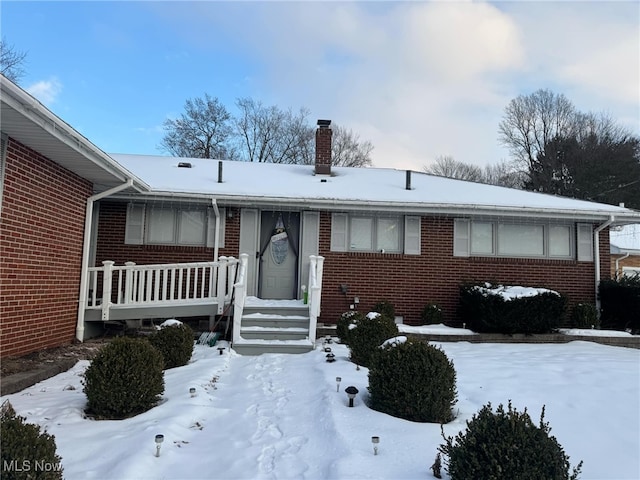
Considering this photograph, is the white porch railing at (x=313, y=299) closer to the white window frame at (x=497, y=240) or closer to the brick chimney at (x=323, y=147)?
the white window frame at (x=497, y=240)

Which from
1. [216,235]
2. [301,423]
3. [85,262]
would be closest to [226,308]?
[216,235]

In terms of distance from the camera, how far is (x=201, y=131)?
28297 mm

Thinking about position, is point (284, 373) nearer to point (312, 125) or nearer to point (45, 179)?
point (45, 179)

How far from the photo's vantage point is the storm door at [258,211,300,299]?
995 centimetres

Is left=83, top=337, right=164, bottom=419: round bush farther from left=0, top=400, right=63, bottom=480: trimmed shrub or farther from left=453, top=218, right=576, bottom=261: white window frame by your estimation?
left=453, top=218, right=576, bottom=261: white window frame

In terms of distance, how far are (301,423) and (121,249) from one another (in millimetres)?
7129

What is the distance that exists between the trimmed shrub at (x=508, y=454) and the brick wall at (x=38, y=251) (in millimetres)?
5666

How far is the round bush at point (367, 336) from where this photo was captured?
19.9ft

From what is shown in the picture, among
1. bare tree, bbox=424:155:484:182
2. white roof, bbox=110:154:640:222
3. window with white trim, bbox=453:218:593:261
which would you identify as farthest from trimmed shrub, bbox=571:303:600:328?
bare tree, bbox=424:155:484:182

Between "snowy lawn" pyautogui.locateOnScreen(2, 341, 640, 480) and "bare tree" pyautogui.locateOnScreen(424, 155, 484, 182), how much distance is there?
109 ft

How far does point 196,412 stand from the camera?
163 inches

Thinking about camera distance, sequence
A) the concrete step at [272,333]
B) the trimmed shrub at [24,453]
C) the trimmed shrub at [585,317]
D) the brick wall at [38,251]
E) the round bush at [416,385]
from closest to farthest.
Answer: the trimmed shrub at [24,453], the round bush at [416,385], the brick wall at [38,251], the concrete step at [272,333], the trimmed shrub at [585,317]

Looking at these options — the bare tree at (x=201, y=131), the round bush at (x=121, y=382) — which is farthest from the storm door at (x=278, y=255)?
the bare tree at (x=201, y=131)

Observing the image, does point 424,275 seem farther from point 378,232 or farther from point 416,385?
point 416,385
